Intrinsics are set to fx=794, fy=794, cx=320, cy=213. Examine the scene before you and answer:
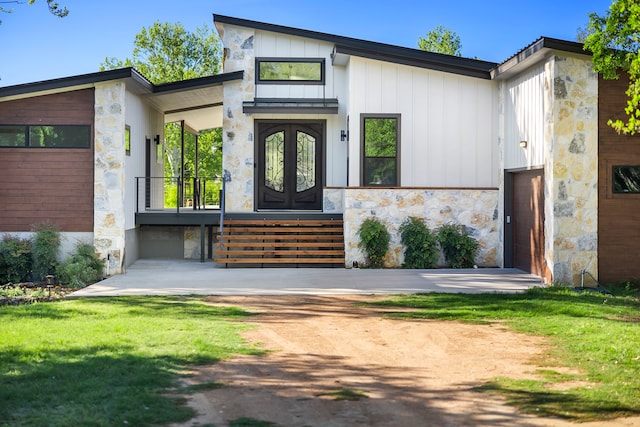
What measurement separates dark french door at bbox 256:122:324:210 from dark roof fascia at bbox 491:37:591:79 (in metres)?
5.70

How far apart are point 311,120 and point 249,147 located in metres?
1.69

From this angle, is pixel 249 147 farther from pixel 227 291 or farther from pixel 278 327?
pixel 278 327

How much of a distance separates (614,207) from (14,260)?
11430 mm

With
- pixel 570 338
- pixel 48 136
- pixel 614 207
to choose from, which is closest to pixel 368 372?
pixel 570 338

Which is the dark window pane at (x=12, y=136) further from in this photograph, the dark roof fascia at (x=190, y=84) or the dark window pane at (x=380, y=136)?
the dark window pane at (x=380, y=136)

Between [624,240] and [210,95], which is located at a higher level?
[210,95]

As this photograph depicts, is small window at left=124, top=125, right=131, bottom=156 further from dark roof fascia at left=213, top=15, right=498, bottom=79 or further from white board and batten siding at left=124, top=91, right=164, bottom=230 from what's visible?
dark roof fascia at left=213, top=15, right=498, bottom=79

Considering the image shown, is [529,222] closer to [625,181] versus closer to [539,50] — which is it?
[625,181]

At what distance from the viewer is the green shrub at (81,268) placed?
15041 mm

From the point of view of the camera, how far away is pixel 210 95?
Result: 20906 millimetres

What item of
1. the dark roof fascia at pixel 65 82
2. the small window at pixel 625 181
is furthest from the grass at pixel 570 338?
the dark roof fascia at pixel 65 82

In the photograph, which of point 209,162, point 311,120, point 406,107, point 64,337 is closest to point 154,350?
point 64,337

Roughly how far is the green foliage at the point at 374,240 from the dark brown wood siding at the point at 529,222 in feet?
8.93

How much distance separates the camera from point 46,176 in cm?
1630
